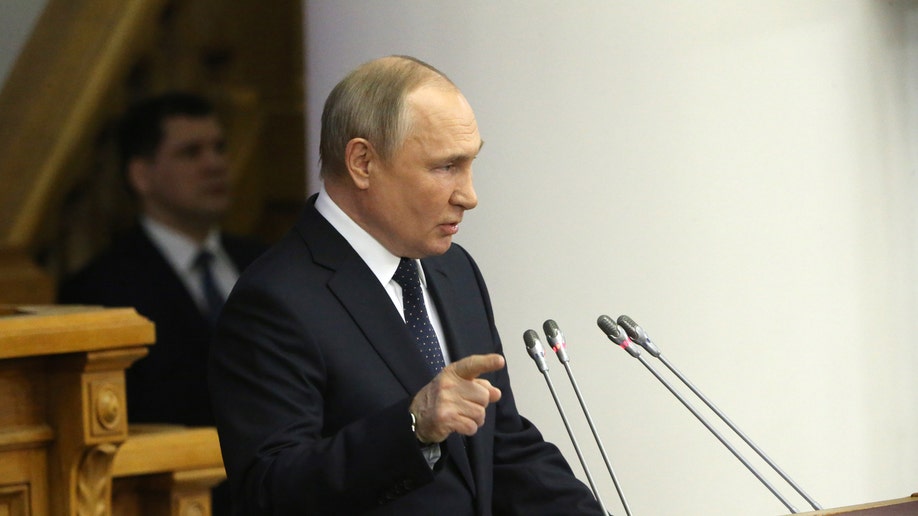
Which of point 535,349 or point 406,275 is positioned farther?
point 406,275

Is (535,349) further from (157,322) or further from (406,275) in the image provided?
(157,322)

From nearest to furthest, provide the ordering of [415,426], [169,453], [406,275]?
[415,426] < [406,275] < [169,453]

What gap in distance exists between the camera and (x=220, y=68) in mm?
6707

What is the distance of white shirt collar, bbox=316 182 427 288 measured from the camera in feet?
8.23

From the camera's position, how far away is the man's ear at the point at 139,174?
17.1ft

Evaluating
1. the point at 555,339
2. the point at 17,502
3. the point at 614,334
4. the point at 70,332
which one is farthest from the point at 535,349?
the point at 17,502

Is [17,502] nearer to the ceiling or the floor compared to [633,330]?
nearer to the floor

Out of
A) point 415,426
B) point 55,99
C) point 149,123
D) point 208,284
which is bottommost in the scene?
point 415,426

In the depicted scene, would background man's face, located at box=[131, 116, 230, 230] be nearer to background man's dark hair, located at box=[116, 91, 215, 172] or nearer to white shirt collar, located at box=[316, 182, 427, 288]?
background man's dark hair, located at box=[116, 91, 215, 172]

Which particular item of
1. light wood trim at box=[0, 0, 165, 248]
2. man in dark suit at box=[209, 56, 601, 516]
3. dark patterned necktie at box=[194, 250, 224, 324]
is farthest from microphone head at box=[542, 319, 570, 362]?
light wood trim at box=[0, 0, 165, 248]

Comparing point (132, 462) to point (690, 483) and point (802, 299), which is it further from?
point (802, 299)

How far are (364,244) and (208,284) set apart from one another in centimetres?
257

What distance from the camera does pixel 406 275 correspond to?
256cm

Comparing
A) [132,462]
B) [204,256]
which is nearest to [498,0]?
[132,462]
